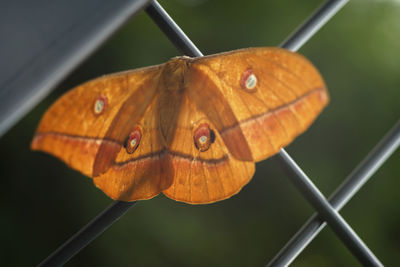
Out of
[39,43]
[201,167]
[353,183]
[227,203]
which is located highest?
[39,43]

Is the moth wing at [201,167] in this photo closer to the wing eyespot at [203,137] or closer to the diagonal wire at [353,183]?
the wing eyespot at [203,137]

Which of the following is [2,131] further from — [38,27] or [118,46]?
[118,46]

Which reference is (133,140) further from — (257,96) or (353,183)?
(353,183)

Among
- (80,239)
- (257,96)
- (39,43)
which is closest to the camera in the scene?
(39,43)

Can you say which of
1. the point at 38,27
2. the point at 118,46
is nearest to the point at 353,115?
the point at 118,46

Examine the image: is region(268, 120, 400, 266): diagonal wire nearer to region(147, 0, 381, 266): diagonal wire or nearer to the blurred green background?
region(147, 0, 381, 266): diagonal wire

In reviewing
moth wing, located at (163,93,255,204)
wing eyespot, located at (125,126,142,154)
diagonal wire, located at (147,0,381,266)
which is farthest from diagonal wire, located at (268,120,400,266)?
wing eyespot, located at (125,126,142,154)

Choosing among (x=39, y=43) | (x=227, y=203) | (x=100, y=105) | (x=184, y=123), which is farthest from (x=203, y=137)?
(x=227, y=203)
